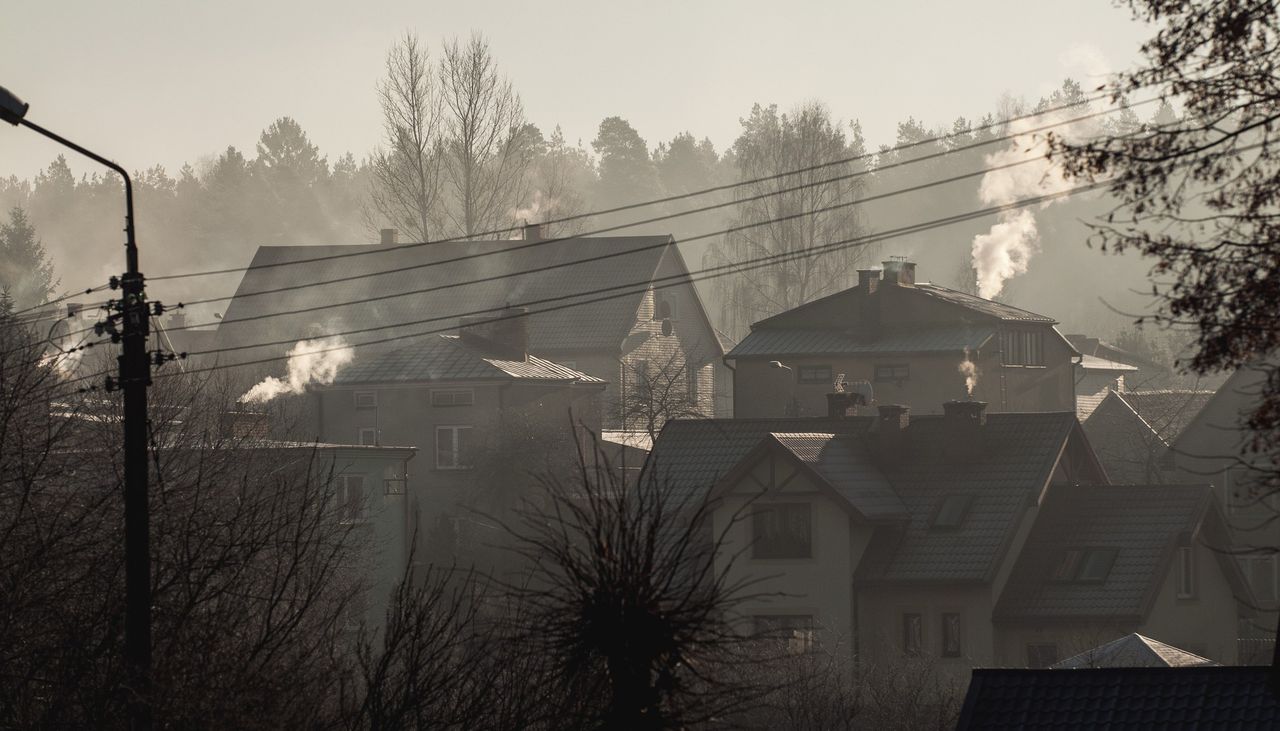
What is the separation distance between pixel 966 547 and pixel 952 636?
1.91 meters

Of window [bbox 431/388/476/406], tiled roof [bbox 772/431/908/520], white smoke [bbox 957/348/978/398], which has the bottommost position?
tiled roof [bbox 772/431/908/520]

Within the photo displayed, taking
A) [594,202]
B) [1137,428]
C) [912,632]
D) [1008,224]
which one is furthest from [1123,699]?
[594,202]

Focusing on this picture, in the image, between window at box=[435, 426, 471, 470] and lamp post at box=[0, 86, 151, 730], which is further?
window at box=[435, 426, 471, 470]

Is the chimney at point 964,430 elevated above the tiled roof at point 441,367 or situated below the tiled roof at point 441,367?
below

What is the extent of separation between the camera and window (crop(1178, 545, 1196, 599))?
1592 inches

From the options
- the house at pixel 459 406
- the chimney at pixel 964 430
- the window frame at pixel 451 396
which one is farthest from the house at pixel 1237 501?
the window frame at pixel 451 396

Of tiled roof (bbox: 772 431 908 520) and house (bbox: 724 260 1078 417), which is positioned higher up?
house (bbox: 724 260 1078 417)

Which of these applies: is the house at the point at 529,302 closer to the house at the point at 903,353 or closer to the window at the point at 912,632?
the house at the point at 903,353

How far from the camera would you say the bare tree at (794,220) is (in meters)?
90.1

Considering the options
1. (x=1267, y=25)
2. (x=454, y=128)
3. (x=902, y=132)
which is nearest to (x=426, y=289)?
(x=454, y=128)

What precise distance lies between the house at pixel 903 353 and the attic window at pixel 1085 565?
1692 cm

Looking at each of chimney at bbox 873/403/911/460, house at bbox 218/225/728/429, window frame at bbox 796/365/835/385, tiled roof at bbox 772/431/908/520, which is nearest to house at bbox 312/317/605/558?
house at bbox 218/225/728/429

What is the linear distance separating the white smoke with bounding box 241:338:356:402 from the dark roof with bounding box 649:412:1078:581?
1834 cm

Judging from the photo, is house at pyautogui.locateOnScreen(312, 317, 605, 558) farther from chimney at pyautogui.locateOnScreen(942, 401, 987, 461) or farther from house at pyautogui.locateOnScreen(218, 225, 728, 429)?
chimney at pyautogui.locateOnScreen(942, 401, 987, 461)
